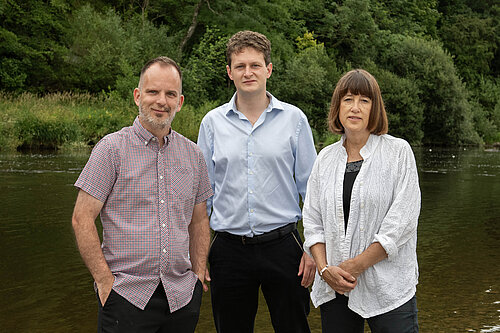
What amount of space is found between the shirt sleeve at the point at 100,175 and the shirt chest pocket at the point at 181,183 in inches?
10.0

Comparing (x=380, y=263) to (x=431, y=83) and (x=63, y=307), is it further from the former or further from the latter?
(x=431, y=83)

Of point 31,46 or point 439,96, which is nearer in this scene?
point 31,46

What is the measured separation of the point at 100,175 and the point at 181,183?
1.17ft

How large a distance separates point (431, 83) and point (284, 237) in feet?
109

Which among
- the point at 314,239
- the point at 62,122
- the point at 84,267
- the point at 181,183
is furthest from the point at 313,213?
the point at 62,122

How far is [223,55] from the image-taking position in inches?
1238

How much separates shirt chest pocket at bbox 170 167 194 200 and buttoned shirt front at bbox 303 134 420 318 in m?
0.61

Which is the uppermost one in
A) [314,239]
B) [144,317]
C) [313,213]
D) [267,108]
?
[267,108]

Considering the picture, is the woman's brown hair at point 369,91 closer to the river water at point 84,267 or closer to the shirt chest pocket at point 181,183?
the shirt chest pocket at point 181,183

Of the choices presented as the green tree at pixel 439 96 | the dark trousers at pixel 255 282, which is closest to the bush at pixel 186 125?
the green tree at pixel 439 96

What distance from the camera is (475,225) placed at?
8.84m

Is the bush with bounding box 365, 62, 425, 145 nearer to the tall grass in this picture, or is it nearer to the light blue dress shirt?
the tall grass

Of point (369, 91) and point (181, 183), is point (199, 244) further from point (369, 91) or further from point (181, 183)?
point (369, 91)

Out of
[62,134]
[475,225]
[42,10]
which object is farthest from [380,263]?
[42,10]
